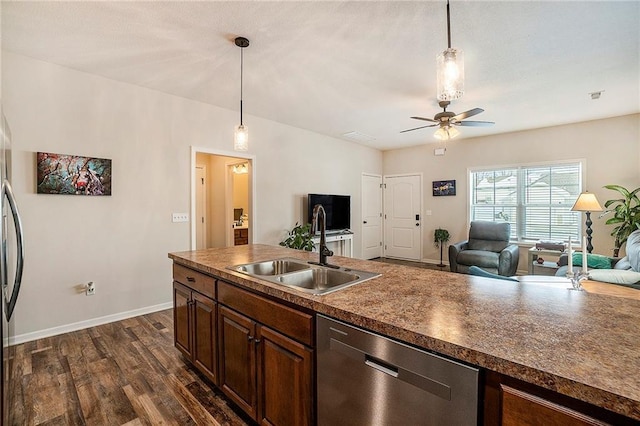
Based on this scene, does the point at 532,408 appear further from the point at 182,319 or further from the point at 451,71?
the point at 182,319

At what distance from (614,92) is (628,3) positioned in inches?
84.6

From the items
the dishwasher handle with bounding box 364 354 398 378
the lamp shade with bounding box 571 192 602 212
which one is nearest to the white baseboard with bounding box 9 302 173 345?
the dishwasher handle with bounding box 364 354 398 378

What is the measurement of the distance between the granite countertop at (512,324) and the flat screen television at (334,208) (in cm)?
381

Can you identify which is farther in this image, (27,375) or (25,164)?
(25,164)

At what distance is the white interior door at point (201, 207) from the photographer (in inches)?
240

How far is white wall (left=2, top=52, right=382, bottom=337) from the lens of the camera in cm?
283

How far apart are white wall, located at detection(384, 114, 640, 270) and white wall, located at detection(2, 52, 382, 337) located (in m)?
4.13

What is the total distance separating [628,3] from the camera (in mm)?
2057

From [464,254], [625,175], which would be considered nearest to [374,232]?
[464,254]

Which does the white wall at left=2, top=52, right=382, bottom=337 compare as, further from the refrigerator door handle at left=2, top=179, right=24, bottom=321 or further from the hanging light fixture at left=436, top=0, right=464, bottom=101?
the hanging light fixture at left=436, top=0, right=464, bottom=101

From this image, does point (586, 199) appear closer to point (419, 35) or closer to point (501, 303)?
point (419, 35)

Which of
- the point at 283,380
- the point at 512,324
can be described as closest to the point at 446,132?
the point at 512,324

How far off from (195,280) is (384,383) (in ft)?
5.10

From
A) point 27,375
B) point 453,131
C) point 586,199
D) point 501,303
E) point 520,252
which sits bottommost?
point 27,375
